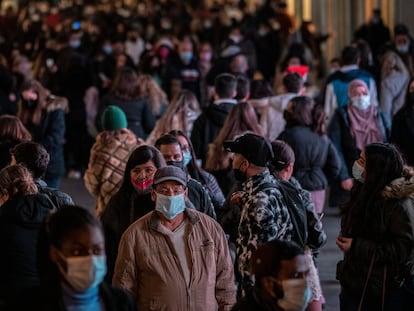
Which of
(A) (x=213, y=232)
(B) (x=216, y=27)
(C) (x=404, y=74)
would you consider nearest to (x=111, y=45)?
(B) (x=216, y=27)

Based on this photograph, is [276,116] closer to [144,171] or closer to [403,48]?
[403,48]

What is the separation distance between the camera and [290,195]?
8062 millimetres

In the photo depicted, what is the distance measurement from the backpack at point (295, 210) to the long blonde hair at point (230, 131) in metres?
3.41

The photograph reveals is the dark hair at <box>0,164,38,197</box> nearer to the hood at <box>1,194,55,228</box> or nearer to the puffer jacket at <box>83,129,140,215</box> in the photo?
the hood at <box>1,194,55,228</box>

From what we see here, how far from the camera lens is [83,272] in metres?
5.21

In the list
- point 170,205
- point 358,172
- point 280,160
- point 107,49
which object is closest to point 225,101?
point 280,160

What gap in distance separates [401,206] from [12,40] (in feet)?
74.0

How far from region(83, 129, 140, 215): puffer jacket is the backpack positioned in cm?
279

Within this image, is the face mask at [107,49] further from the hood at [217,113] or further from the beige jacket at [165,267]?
the beige jacket at [165,267]

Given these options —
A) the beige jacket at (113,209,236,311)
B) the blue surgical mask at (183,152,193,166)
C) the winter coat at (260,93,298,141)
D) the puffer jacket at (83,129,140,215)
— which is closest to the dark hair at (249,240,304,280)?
the beige jacket at (113,209,236,311)

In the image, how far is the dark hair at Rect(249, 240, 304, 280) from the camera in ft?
18.0

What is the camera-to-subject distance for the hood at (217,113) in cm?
1254

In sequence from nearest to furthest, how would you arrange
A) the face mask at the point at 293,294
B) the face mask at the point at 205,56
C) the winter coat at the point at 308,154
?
the face mask at the point at 293,294 → the winter coat at the point at 308,154 → the face mask at the point at 205,56

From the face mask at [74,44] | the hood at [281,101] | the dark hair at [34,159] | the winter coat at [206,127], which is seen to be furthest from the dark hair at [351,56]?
the dark hair at [34,159]
